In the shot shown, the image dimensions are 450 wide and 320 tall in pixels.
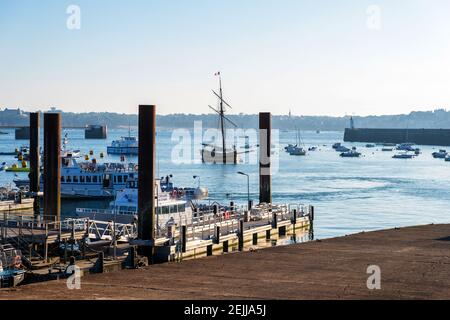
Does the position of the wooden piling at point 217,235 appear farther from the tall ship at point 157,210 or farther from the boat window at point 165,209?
the boat window at point 165,209

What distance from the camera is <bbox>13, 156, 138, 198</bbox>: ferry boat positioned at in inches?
3526

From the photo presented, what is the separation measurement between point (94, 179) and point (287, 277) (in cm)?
6728

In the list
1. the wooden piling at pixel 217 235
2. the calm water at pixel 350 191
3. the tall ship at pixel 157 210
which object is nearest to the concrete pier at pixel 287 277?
the wooden piling at pixel 217 235

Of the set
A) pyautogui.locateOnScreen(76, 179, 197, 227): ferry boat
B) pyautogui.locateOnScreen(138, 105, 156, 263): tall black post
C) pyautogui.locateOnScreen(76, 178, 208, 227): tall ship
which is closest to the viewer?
pyautogui.locateOnScreen(138, 105, 156, 263): tall black post

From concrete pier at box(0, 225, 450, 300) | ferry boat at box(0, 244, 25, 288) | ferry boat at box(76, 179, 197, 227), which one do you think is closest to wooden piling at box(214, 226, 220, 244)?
ferry boat at box(76, 179, 197, 227)

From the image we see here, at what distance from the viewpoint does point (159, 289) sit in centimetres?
2334

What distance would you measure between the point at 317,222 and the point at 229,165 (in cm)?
9718

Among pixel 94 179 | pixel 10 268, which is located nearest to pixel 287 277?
pixel 10 268

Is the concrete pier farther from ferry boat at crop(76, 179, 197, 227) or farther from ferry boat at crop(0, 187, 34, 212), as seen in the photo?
ferry boat at crop(0, 187, 34, 212)

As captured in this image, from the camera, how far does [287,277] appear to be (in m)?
25.9

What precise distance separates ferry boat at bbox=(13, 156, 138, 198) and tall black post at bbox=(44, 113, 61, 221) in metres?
46.3

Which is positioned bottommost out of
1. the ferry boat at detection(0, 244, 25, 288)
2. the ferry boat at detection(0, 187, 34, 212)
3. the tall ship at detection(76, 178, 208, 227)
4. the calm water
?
the calm water
